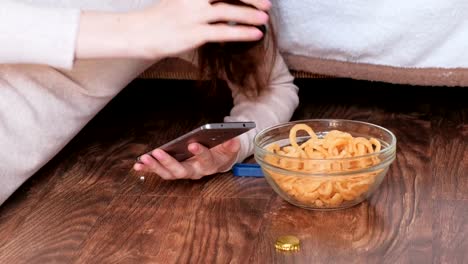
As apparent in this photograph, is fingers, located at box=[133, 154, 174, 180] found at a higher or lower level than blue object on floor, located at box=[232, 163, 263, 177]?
higher

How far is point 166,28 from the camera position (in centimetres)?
121

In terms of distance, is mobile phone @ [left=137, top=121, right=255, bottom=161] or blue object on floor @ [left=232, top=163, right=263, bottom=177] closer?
mobile phone @ [left=137, top=121, right=255, bottom=161]

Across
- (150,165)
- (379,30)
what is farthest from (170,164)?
(379,30)

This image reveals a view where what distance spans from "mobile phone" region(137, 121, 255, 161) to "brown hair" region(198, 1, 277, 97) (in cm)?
15

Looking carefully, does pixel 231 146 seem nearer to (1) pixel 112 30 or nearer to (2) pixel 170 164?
(2) pixel 170 164

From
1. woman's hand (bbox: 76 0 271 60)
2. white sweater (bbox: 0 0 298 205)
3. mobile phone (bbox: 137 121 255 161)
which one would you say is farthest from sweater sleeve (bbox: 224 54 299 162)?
woman's hand (bbox: 76 0 271 60)

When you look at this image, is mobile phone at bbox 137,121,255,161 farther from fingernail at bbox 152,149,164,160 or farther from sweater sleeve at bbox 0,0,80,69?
sweater sleeve at bbox 0,0,80,69

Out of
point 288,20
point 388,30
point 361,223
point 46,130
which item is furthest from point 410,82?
point 46,130

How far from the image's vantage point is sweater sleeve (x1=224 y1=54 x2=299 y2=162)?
146 cm

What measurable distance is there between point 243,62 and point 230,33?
0.23 metres

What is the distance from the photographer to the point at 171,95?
190 cm

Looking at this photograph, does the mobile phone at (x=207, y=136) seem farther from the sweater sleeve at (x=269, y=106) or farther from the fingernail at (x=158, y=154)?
the sweater sleeve at (x=269, y=106)

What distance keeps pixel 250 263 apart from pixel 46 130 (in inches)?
16.7

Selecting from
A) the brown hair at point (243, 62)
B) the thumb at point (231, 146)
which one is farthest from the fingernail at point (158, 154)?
the brown hair at point (243, 62)
